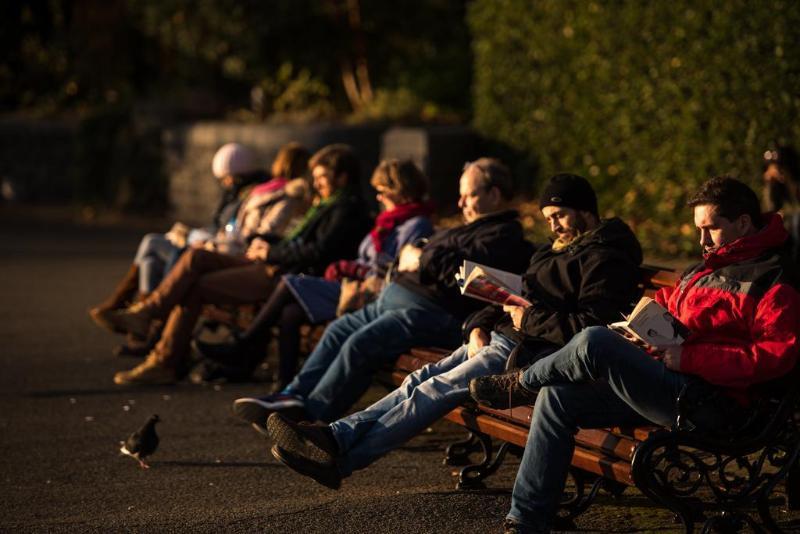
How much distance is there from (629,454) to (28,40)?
21062 millimetres

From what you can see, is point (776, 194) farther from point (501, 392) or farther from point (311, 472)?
point (311, 472)

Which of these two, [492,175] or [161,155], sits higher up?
[492,175]

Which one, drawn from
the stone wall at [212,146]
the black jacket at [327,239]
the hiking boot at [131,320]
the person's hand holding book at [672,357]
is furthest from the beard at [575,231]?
the stone wall at [212,146]

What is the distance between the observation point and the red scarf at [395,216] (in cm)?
791

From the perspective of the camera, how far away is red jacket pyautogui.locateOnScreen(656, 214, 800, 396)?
4.98m

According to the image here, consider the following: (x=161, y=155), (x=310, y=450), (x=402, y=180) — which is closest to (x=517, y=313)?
(x=310, y=450)

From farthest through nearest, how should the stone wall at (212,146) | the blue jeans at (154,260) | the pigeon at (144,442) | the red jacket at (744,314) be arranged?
the stone wall at (212,146)
the blue jeans at (154,260)
the pigeon at (144,442)
the red jacket at (744,314)

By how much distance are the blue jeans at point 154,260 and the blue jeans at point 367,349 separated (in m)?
2.66

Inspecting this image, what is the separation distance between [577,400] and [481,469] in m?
1.04

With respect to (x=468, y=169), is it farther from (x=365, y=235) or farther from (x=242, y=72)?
(x=242, y=72)

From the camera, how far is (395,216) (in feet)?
26.0

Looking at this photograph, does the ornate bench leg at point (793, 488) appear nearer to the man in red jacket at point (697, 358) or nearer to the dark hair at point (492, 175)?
the man in red jacket at point (697, 358)

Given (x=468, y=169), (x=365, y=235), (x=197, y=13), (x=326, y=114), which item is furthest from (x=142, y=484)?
(x=197, y=13)

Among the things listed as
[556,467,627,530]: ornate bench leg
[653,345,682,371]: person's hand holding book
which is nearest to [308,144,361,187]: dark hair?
[556,467,627,530]: ornate bench leg
